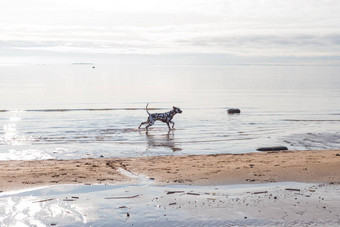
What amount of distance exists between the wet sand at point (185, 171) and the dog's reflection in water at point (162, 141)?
4.13 metres

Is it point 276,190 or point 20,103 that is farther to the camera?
point 20,103

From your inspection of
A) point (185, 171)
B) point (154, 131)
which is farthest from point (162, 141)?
point (185, 171)

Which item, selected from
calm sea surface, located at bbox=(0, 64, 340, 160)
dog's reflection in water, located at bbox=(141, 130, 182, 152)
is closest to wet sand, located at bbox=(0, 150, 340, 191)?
calm sea surface, located at bbox=(0, 64, 340, 160)

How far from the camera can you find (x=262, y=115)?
32188mm

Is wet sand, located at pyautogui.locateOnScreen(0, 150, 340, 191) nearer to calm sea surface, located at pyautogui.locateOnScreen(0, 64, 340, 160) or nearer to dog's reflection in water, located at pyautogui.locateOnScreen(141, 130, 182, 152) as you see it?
calm sea surface, located at pyautogui.locateOnScreen(0, 64, 340, 160)

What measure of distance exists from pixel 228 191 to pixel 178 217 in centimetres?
203

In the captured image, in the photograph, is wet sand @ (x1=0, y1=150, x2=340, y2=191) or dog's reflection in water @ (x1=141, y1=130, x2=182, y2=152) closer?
wet sand @ (x1=0, y1=150, x2=340, y2=191)

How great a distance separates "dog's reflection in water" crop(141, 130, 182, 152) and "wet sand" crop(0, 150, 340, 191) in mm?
4132

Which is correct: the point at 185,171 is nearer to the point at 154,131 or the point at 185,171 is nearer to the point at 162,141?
the point at 162,141

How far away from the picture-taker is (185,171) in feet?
36.5

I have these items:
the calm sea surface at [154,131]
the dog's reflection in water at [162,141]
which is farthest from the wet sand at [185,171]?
the dog's reflection in water at [162,141]

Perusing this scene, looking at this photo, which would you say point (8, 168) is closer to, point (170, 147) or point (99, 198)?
point (99, 198)

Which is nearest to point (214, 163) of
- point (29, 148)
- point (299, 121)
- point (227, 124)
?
point (29, 148)

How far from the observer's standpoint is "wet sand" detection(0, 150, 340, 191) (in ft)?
31.8
